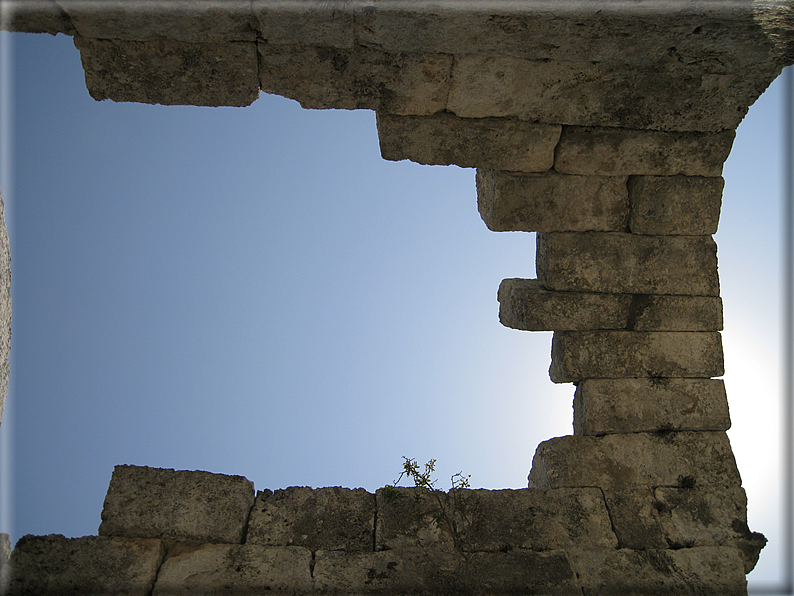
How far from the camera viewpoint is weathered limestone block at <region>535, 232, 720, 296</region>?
4.26 meters

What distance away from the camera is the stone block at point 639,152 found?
4113 mm

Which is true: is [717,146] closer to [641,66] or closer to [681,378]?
[641,66]

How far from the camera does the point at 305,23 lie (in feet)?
10.6

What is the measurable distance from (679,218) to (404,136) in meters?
2.13

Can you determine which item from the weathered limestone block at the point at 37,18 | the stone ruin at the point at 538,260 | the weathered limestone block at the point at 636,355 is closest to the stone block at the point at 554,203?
the stone ruin at the point at 538,260

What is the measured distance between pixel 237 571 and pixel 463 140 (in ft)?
9.94

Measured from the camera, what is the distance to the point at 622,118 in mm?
4004

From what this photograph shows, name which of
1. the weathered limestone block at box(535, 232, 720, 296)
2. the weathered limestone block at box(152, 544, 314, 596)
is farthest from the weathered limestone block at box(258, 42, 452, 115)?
the weathered limestone block at box(152, 544, 314, 596)

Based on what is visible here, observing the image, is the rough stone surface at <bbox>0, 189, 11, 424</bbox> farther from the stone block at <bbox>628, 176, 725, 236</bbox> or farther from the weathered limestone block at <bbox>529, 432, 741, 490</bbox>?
the stone block at <bbox>628, 176, 725, 236</bbox>

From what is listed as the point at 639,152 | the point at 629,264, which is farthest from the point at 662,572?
the point at 639,152

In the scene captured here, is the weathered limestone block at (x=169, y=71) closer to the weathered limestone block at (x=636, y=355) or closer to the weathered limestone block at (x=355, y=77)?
the weathered limestone block at (x=355, y=77)

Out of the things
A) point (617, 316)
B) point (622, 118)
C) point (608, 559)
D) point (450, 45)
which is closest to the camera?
point (450, 45)

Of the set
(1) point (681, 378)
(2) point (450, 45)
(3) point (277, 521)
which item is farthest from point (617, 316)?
(3) point (277, 521)

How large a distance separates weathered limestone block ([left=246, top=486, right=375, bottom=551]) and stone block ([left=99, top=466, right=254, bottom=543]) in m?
0.11
